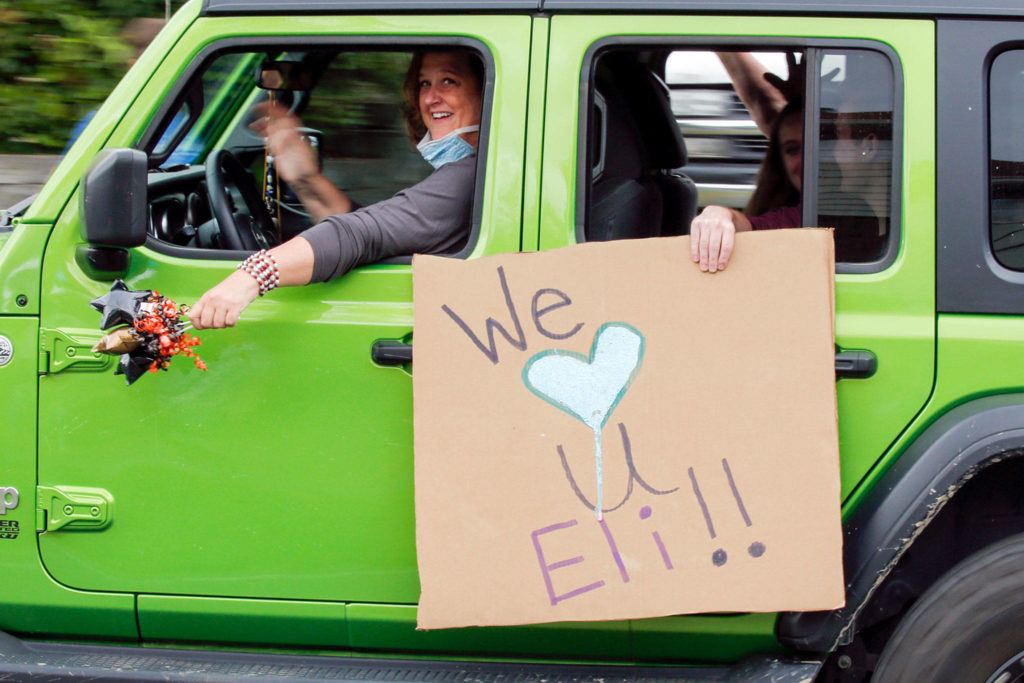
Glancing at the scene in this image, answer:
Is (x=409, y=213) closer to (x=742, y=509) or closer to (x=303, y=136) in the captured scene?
(x=303, y=136)

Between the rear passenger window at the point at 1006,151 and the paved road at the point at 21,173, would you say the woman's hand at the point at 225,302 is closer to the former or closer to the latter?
the rear passenger window at the point at 1006,151

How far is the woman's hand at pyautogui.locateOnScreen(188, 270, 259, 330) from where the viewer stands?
6.45 ft

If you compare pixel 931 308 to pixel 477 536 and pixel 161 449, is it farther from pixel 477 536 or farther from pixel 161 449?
pixel 161 449

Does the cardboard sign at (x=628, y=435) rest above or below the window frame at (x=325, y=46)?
below

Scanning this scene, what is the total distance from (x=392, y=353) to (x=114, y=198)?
631 millimetres

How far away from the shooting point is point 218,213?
2.47 metres

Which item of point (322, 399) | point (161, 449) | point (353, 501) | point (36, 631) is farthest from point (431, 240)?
Answer: point (36, 631)

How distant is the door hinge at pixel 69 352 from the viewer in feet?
6.97

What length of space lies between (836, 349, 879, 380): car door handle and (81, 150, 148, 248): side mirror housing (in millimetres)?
1440

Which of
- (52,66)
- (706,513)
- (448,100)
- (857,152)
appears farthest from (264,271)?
(52,66)

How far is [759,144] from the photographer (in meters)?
2.90

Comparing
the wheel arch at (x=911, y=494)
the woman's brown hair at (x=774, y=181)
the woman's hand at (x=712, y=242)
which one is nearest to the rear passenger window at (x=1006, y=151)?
the wheel arch at (x=911, y=494)

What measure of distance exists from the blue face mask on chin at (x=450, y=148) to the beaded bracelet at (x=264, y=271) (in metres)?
0.51

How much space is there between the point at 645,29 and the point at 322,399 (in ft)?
3.37
